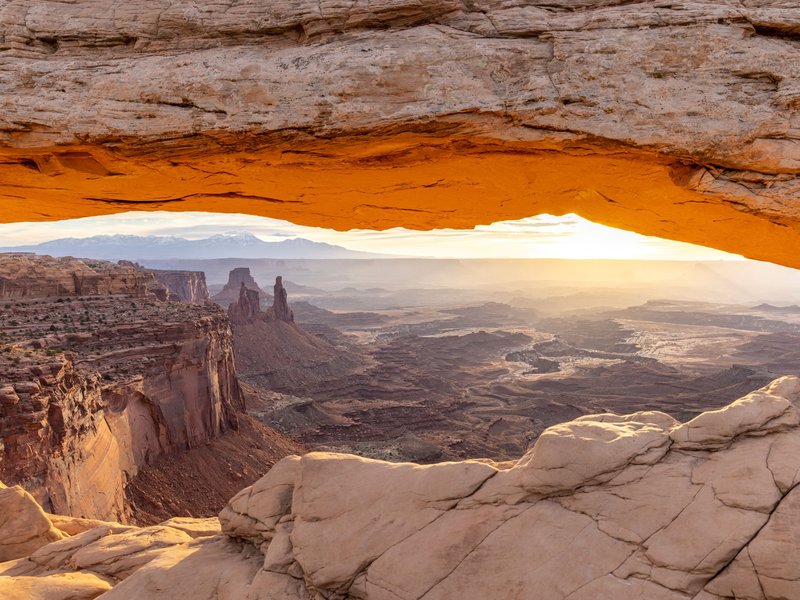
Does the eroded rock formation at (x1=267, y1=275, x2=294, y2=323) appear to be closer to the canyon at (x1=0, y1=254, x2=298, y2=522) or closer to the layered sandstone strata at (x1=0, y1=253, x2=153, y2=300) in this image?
the canyon at (x1=0, y1=254, x2=298, y2=522)

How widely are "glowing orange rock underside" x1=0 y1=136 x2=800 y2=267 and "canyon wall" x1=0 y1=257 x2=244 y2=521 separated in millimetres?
8045

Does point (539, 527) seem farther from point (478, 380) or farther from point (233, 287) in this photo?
point (233, 287)

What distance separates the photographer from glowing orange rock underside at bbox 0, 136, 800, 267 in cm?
704

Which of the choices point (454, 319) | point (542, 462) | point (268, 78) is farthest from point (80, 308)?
point (454, 319)

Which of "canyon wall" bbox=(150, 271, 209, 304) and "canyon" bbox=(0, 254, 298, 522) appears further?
"canyon wall" bbox=(150, 271, 209, 304)

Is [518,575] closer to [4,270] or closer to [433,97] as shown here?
[433,97]

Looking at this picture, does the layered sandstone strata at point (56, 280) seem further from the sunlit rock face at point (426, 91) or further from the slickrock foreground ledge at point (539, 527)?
the slickrock foreground ledge at point (539, 527)

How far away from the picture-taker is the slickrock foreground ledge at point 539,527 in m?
4.47

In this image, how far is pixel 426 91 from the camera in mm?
6398

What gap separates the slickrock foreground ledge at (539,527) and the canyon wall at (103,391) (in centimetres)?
939

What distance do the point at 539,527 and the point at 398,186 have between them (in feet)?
18.7

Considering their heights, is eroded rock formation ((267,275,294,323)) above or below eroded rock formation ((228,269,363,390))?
above

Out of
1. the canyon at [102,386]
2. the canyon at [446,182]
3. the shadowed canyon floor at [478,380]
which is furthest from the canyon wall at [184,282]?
the canyon at [446,182]

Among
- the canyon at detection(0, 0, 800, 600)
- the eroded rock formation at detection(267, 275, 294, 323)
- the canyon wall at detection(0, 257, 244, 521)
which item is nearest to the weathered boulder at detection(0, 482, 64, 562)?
the canyon at detection(0, 0, 800, 600)
